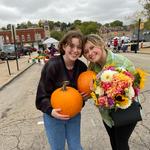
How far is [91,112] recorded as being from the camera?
741 cm

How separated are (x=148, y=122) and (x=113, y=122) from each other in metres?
3.31

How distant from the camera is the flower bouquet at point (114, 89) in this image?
9.20 ft

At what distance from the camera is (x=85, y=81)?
3.14m

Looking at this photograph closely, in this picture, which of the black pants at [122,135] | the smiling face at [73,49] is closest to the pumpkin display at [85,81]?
the smiling face at [73,49]

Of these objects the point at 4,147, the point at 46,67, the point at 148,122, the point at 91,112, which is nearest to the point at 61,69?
the point at 46,67

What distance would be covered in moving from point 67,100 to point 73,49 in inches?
20.4

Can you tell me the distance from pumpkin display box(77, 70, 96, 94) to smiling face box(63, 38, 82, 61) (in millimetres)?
193

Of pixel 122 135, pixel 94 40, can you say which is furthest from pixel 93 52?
pixel 122 135

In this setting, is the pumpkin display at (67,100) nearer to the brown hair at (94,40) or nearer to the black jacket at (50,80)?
the black jacket at (50,80)

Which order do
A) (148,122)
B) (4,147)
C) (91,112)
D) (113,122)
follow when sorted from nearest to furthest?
(113,122), (4,147), (148,122), (91,112)

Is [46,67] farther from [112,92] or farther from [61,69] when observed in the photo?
[112,92]

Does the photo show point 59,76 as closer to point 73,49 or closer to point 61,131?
point 73,49

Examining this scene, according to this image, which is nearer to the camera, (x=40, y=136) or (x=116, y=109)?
(x=116, y=109)

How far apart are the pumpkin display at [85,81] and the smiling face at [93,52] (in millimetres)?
150
